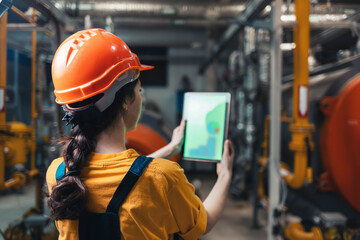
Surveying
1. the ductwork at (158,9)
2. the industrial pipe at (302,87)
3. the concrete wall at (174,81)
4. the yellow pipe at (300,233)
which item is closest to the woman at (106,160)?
the industrial pipe at (302,87)

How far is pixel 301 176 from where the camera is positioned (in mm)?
2410

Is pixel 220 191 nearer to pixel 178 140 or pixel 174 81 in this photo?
pixel 178 140

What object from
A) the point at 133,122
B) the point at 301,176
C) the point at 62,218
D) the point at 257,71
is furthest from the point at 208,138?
the point at 257,71

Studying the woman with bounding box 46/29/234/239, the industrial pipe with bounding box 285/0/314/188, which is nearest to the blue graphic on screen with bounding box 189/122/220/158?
the woman with bounding box 46/29/234/239

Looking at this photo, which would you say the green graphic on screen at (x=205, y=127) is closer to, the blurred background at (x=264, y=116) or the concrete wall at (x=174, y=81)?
the blurred background at (x=264, y=116)

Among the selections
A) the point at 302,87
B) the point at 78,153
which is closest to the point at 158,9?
the point at 302,87

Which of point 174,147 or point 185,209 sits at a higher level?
point 174,147

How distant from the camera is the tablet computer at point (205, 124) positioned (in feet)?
4.15

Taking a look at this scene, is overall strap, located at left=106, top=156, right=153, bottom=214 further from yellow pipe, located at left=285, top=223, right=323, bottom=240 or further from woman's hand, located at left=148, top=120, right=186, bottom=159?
yellow pipe, located at left=285, top=223, right=323, bottom=240

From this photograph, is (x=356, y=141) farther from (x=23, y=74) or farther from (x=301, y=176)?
(x=23, y=74)

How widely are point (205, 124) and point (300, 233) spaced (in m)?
1.73

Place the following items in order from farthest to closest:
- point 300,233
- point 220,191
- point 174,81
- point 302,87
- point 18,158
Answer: point 174,81
point 18,158
point 300,233
point 302,87
point 220,191

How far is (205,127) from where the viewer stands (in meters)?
1.36

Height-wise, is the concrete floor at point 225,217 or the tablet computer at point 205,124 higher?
the tablet computer at point 205,124
